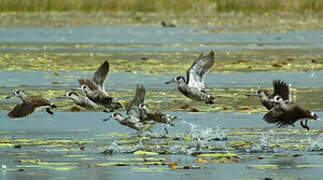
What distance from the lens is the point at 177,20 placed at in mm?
51094

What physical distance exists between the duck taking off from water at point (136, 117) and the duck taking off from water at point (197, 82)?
1.31 metres

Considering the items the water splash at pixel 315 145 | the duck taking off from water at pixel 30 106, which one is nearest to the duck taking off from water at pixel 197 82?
the duck taking off from water at pixel 30 106

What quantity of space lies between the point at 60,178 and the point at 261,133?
13.4ft

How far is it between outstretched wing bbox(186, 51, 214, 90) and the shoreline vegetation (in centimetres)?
3660

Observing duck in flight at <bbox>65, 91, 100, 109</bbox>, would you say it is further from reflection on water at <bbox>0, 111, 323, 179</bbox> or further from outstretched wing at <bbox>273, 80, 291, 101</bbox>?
outstretched wing at <bbox>273, 80, 291, 101</bbox>

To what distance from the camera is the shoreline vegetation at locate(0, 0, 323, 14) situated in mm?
52625

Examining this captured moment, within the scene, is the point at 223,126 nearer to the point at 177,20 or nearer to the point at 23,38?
the point at 23,38

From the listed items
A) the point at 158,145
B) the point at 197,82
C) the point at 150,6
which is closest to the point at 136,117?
the point at 158,145

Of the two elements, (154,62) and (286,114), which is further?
(154,62)

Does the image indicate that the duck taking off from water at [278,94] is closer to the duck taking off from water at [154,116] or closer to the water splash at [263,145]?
the water splash at [263,145]

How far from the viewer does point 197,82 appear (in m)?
15.7

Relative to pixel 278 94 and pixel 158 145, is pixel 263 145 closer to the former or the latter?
pixel 158 145

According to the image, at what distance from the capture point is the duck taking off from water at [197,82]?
15.3 metres

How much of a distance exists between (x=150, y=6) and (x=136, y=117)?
144 ft
